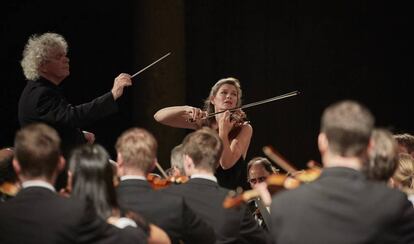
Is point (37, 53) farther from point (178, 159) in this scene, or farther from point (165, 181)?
point (165, 181)

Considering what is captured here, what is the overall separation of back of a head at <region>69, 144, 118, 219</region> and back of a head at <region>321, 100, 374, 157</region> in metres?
0.82

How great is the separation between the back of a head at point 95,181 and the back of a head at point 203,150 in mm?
775

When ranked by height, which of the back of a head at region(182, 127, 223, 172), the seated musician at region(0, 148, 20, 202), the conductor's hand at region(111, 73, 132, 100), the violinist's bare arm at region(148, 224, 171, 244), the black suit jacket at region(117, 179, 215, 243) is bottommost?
the violinist's bare arm at region(148, 224, 171, 244)

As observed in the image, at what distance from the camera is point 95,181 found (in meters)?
2.85

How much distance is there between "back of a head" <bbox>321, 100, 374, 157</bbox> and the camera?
270 centimetres

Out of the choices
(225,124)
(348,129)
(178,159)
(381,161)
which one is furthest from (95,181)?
(225,124)

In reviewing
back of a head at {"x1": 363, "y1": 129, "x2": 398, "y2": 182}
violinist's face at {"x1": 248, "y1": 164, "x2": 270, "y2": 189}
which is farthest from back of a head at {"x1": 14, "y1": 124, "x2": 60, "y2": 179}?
violinist's face at {"x1": 248, "y1": 164, "x2": 270, "y2": 189}

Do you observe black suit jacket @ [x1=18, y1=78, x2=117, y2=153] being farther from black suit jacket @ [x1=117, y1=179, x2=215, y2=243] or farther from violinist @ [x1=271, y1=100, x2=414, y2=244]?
violinist @ [x1=271, y1=100, x2=414, y2=244]

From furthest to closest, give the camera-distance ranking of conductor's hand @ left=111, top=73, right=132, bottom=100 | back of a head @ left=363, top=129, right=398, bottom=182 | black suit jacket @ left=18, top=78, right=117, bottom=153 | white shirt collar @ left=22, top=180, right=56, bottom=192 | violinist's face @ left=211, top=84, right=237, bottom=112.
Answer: violinist's face @ left=211, top=84, right=237, bottom=112, conductor's hand @ left=111, top=73, right=132, bottom=100, black suit jacket @ left=18, top=78, right=117, bottom=153, back of a head @ left=363, top=129, right=398, bottom=182, white shirt collar @ left=22, top=180, right=56, bottom=192

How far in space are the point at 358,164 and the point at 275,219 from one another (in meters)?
0.35

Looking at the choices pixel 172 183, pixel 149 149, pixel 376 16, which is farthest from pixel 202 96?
pixel 149 149

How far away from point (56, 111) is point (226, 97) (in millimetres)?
1275

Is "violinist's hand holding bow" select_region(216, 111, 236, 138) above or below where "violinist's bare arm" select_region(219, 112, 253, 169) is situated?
above

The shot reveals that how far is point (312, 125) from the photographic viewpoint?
7.49 m
